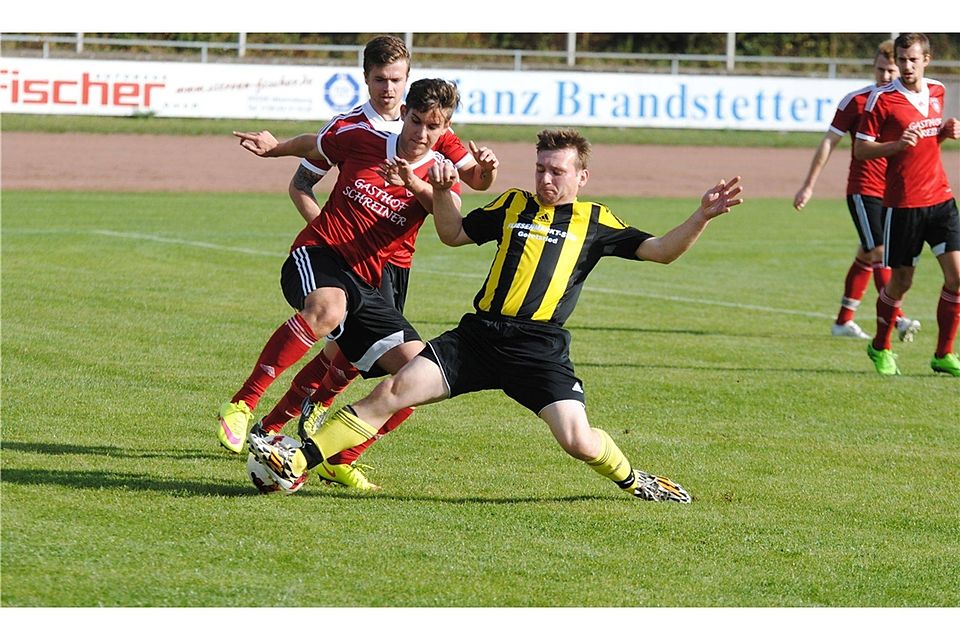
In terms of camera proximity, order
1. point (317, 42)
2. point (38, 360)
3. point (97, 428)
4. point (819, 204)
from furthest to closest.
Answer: point (317, 42)
point (819, 204)
point (38, 360)
point (97, 428)

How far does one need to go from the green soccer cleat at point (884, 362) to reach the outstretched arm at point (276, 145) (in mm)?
5623

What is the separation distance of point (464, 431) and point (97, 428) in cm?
215

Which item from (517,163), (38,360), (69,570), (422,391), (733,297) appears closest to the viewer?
(69,570)

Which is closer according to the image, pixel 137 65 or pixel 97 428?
pixel 97 428

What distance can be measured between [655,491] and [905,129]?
5.57 m

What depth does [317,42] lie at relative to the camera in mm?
39844

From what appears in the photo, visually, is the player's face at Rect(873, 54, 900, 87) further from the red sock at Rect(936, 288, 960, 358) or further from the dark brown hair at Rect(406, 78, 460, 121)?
the dark brown hair at Rect(406, 78, 460, 121)

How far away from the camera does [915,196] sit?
11.2 metres

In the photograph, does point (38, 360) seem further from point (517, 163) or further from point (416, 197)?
point (517, 163)

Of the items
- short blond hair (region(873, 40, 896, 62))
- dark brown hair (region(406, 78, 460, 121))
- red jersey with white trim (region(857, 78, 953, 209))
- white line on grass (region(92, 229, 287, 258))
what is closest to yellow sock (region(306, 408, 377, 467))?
dark brown hair (region(406, 78, 460, 121))

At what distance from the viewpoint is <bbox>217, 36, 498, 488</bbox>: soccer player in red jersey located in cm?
694

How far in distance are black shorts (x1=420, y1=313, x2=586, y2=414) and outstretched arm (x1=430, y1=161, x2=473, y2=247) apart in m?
0.43

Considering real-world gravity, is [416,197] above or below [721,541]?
above

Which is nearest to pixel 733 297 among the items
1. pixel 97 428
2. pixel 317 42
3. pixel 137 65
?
pixel 97 428
